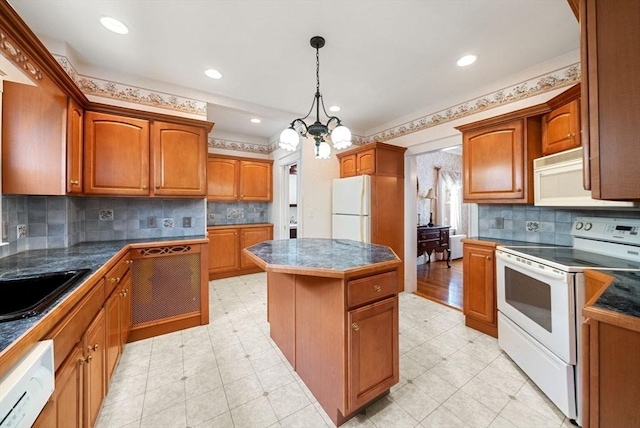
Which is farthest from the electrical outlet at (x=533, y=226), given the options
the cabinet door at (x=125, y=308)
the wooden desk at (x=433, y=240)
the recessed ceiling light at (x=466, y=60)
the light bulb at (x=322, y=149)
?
the cabinet door at (x=125, y=308)

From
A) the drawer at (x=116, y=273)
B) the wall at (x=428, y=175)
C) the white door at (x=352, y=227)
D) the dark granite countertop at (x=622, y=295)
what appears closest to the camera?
the dark granite countertop at (x=622, y=295)

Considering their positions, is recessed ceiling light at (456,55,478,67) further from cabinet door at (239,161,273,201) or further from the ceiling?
cabinet door at (239,161,273,201)

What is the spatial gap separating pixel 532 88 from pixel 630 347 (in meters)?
2.55

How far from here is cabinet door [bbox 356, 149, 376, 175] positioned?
336 centimetres

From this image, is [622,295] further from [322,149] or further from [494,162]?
[322,149]

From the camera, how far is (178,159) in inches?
100

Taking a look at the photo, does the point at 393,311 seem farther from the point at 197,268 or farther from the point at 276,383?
the point at 197,268

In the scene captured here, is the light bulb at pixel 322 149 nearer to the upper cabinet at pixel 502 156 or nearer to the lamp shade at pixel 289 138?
the lamp shade at pixel 289 138

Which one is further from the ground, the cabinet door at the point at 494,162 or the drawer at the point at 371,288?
the cabinet door at the point at 494,162

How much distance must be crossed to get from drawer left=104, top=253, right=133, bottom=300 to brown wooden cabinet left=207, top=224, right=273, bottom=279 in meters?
1.98

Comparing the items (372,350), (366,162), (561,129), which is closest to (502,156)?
Answer: (561,129)

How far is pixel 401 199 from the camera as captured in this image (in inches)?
144

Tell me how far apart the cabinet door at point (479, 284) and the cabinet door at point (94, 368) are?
297cm

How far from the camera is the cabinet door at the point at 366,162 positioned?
3355mm
